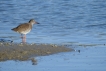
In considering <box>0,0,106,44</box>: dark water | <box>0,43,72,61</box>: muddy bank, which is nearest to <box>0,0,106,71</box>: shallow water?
<box>0,0,106,44</box>: dark water

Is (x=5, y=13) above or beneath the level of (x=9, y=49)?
beneath

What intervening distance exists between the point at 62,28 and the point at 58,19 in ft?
12.0

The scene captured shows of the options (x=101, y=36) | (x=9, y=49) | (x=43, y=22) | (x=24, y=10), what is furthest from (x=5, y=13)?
(x=9, y=49)

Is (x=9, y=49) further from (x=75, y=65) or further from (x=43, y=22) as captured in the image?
(x=43, y=22)

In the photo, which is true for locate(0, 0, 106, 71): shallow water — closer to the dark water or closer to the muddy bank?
the dark water

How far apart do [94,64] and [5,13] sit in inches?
644

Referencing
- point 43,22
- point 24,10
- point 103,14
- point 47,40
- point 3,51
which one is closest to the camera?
point 3,51

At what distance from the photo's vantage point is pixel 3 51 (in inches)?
616

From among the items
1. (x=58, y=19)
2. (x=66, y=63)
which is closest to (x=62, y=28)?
(x=58, y=19)

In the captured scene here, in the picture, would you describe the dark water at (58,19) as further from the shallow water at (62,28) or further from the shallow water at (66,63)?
the shallow water at (66,63)

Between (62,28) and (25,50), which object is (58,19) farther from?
(25,50)

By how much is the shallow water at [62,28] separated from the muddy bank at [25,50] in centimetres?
52

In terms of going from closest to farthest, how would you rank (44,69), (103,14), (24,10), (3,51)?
(44,69) < (3,51) < (103,14) < (24,10)

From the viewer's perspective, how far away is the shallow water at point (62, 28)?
46.8ft
